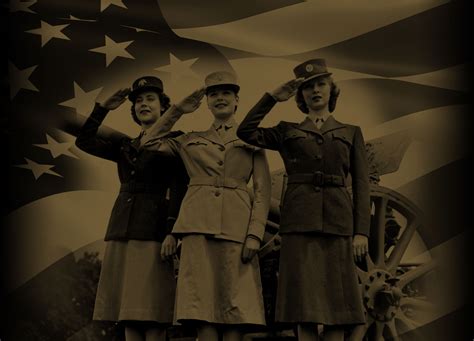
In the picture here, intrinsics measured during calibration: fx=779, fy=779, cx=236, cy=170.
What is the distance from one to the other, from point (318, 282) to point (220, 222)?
568mm

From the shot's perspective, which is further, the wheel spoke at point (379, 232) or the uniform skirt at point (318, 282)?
the wheel spoke at point (379, 232)

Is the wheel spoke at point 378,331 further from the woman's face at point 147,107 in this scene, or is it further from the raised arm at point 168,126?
the woman's face at point 147,107

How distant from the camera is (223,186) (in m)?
3.96

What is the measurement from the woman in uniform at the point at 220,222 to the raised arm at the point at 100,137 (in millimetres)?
345

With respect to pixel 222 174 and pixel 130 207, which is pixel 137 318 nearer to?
pixel 130 207

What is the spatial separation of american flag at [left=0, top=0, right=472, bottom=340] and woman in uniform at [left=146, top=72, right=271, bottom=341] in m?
0.62

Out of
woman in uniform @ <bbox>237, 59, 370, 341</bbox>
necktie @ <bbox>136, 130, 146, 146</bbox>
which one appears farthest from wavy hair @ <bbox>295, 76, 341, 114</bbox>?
necktie @ <bbox>136, 130, 146, 146</bbox>

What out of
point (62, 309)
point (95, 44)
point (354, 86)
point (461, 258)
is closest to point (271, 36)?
point (354, 86)

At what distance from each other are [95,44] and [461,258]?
2.58 m

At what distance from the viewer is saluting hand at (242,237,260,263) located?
12.6 feet

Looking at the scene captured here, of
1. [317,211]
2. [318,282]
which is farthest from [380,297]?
[317,211]

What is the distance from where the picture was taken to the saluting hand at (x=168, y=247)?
156 inches

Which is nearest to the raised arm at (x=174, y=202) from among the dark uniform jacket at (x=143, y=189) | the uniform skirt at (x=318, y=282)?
the dark uniform jacket at (x=143, y=189)

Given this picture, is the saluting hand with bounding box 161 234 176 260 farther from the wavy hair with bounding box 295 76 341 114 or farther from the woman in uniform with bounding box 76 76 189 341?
the wavy hair with bounding box 295 76 341 114
